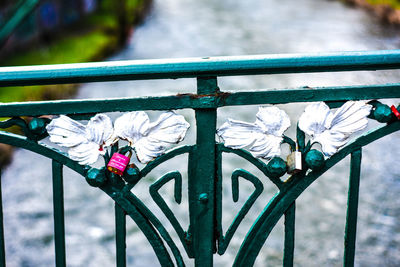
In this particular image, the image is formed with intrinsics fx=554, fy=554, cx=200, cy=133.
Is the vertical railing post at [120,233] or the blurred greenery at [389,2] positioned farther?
the blurred greenery at [389,2]

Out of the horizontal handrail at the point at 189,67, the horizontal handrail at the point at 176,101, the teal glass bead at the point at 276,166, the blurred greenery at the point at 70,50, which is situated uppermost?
the blurred greenery at the point at 70,50

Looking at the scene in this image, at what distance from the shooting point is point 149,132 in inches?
54.6

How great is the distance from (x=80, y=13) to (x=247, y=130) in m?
14.9

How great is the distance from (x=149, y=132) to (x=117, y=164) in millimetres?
113

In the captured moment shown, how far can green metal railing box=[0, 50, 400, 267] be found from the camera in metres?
1.32

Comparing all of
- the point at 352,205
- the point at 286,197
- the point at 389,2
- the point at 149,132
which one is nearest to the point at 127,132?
the point at 149,132

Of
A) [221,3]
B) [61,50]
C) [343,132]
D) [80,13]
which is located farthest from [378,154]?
[221,3]

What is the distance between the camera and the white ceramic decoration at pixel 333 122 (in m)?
1.37

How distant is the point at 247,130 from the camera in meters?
1.38

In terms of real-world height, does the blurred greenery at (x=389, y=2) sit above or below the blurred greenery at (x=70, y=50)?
above

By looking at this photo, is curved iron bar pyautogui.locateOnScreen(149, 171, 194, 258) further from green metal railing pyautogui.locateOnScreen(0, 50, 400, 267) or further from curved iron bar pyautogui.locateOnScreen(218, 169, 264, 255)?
curved iron bar pyautogui.locateOnScreen(218, 169, 264, 255)

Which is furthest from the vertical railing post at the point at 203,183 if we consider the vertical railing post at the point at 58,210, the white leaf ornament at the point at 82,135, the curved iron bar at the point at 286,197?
the vertical railing post at the point at 58,210

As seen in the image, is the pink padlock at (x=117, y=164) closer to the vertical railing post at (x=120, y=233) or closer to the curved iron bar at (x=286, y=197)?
the vertical railing post at (x=120, y=233)

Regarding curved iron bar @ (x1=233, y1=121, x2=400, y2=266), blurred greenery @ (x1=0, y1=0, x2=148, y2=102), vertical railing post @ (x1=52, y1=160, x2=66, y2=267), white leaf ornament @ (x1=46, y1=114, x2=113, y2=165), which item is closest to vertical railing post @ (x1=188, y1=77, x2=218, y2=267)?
curved iron bar @ (x1=233, y1=121, x2=400, y2=266)
